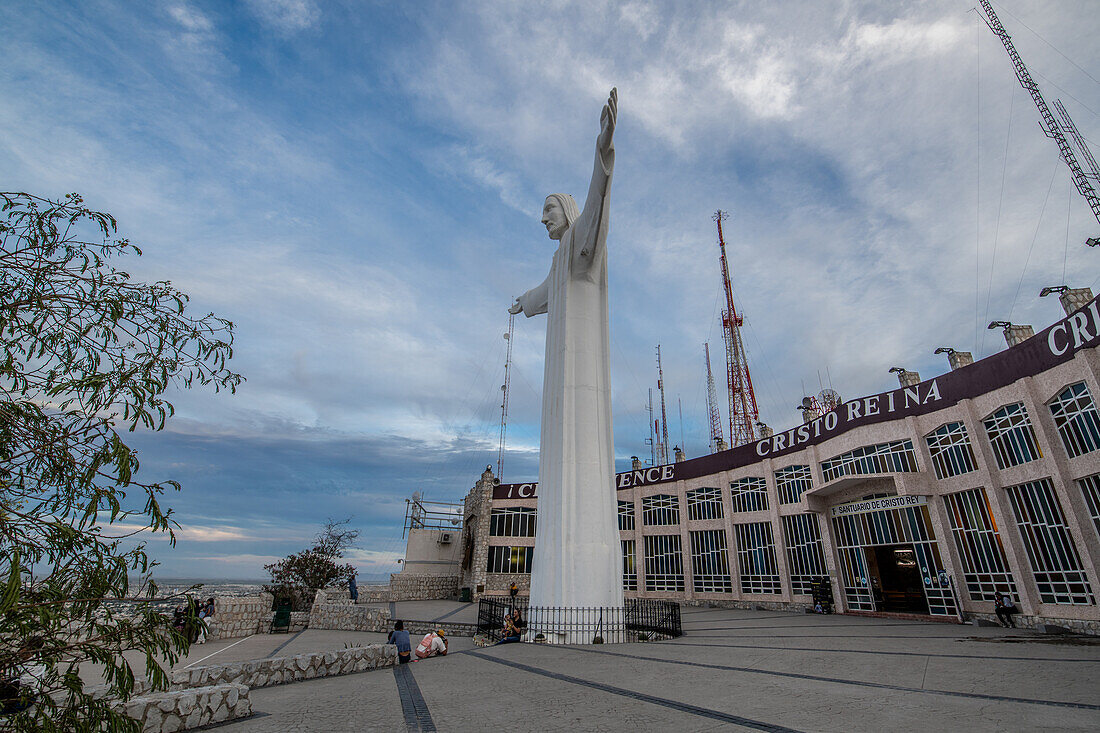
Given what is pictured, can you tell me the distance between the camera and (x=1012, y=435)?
51.8 feet

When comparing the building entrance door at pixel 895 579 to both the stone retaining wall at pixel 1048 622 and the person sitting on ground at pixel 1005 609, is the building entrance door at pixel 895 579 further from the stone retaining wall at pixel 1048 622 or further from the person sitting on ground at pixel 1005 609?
the person sitting on ground at pixel 1005 609

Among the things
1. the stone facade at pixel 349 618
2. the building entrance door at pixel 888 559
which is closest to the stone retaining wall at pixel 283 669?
the stone facade at pixel 349 618

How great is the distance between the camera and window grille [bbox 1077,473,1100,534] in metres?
13.5

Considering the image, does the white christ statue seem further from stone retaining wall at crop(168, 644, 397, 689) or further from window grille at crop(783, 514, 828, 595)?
window grille at crop(783, 514, 828, 595)

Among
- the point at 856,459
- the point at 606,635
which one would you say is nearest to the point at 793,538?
the point at 856,459

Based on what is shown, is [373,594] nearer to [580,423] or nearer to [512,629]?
[512,629]

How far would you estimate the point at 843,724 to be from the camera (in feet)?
17.0

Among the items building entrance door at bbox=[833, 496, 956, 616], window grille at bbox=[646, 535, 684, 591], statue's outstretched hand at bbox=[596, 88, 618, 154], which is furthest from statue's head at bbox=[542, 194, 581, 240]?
window grille at bbox=[646, 535, 684, 591]

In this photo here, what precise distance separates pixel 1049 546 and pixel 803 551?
9.96 meters

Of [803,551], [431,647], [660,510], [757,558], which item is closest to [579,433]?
[431,647]

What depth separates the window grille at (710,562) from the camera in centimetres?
2772

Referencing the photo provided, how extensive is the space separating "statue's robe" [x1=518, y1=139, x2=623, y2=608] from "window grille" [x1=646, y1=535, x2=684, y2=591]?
59.6 feet

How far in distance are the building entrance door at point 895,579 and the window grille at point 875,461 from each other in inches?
121

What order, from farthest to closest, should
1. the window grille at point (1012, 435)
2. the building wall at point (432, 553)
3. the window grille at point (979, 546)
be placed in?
the building wall at point (432, 553) < the window grille at point (979, 546) < the window grille at point (1012, 435)
